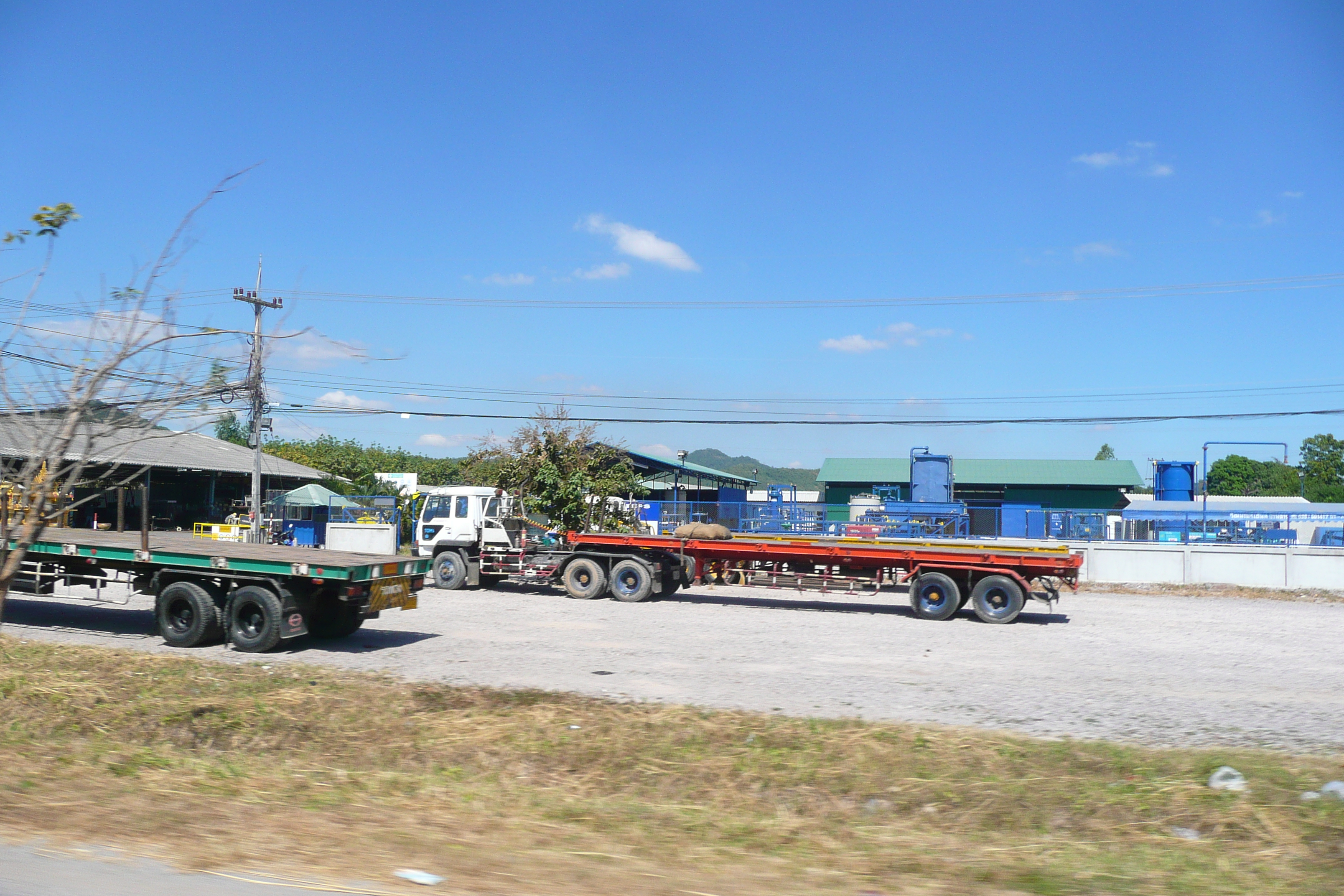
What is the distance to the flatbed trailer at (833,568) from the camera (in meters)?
18.2

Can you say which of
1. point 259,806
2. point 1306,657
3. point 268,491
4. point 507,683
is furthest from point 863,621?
point 268,491

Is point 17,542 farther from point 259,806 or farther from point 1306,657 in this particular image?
point 1306,657

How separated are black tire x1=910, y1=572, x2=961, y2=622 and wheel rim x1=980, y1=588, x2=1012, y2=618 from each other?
0.53m

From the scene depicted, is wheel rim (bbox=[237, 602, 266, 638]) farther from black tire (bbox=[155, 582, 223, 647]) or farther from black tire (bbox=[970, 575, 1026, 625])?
black tire (bbox=[970, 575, 1026, 625])

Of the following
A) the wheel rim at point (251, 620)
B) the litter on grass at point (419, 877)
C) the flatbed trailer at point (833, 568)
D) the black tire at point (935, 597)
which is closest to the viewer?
the litter on grass at point (419, 877)

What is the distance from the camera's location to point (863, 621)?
18.0 meters

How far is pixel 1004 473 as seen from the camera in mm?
62625

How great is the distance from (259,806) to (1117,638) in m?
14.4

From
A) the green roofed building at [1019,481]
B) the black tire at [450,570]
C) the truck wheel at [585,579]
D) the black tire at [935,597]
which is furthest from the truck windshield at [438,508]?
the green roofed building at [1019,481]

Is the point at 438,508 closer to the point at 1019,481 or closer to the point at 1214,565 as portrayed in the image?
the point at 1214,565

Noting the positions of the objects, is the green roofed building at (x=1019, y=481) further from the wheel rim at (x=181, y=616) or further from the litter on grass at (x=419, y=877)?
the litter on grass at (x=419, y=877)

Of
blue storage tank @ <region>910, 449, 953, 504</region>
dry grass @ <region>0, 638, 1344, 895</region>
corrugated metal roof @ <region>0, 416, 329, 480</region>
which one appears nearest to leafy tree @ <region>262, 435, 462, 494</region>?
corrugated metal roof @ <region>0, 416, 329, 480</region>

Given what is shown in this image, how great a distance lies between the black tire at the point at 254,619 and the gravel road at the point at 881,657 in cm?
28

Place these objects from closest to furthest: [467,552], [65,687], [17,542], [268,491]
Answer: [17,542] → [65,687] → [467,552] → [268,491]
